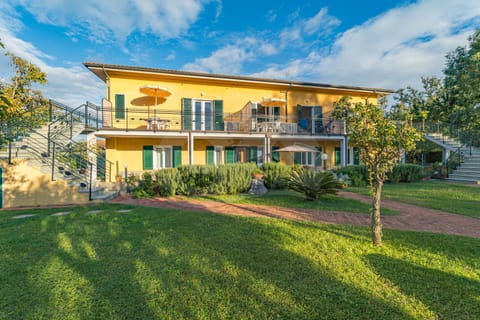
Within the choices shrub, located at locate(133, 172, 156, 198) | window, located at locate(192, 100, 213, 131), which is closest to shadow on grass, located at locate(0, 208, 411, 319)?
shrub, located at locate(133, 172, 156, 198)

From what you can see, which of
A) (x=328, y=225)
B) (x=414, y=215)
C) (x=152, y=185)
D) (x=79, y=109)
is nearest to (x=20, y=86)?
(x=79, y=109)

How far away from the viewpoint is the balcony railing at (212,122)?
1273cm

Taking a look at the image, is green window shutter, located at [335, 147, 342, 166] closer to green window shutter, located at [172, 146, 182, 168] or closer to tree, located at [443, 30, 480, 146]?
tree, located at [443, 30, 480, 146]

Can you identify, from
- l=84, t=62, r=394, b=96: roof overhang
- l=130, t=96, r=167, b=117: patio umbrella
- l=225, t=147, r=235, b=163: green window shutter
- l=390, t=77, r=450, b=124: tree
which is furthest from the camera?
l=390, t=77, r=450, b=124: tree

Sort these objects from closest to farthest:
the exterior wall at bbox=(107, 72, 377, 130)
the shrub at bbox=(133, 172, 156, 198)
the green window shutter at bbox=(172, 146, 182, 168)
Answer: the shrub at bbox=(133, 172, 156, 198)
the exterior wall at bbox=(107, 72, 377, 130)
the green window shutter at bbox=(172, 146, 182, 168)

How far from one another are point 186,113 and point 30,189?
8.68 metres

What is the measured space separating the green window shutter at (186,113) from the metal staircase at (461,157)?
55.8 feet

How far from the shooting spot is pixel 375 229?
3.84m

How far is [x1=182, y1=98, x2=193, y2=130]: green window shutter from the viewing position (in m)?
13.9

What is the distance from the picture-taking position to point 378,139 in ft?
11.9

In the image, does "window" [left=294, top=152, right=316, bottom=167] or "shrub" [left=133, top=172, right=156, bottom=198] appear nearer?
"shrub" [left=133, top=172, right=156, bottom=198]

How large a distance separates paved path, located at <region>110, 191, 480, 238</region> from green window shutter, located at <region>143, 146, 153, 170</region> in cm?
634

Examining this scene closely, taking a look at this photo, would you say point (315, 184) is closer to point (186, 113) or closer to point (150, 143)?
point (186, 113)

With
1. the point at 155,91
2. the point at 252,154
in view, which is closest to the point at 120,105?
the point at 155,91
